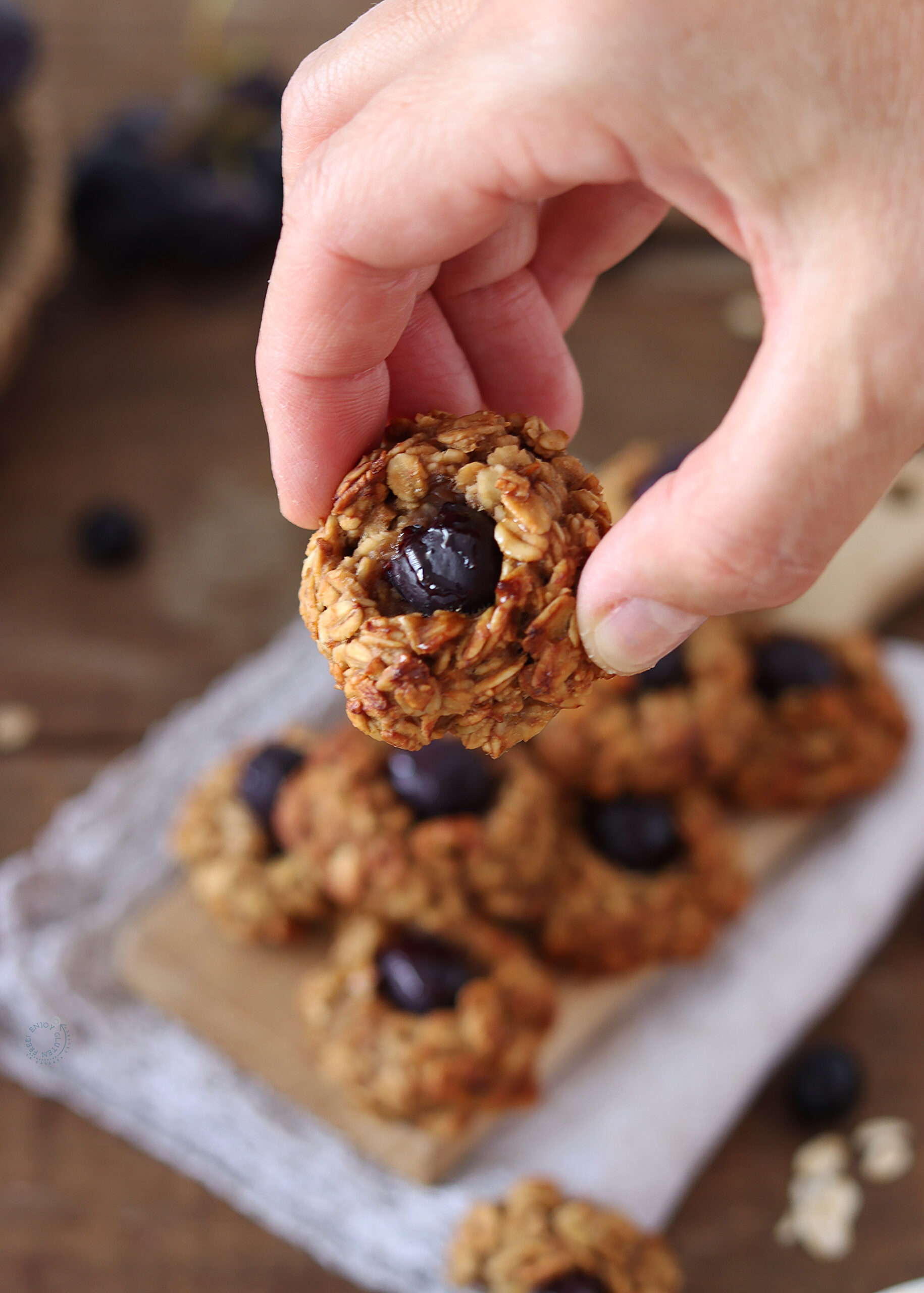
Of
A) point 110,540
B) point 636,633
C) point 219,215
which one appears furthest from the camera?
point 219,215

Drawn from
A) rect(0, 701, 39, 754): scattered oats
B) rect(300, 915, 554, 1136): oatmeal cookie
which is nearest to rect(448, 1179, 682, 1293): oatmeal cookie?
rect(300, 915, 554, 1136): oatmeal cookie

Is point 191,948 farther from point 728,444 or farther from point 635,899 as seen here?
point 728,444

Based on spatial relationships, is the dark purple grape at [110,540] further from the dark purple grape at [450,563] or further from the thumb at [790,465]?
the thumb at [790,465]

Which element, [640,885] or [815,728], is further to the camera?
[815,728]

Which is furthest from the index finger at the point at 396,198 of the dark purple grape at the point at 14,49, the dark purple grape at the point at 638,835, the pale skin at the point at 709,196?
the dark purple grape at the point at 14,49
